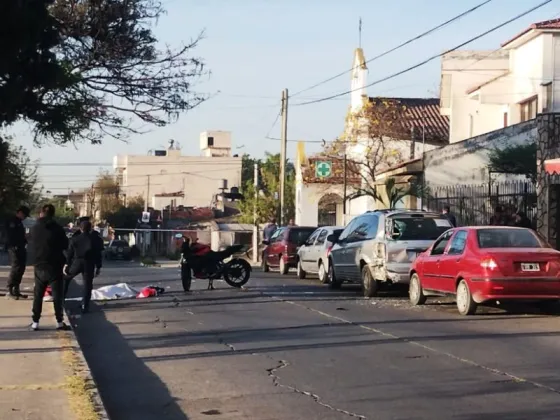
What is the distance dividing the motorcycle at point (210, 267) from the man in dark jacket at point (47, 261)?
27.9 feet

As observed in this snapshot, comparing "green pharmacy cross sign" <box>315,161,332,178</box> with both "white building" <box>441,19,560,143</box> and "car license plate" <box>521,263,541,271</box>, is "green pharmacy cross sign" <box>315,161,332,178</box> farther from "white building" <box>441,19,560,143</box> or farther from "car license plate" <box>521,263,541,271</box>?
"car license plate" <box>521,263,541,271</box>

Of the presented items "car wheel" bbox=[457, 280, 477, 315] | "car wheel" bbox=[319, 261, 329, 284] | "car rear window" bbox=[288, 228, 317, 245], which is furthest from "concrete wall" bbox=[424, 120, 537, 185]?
"car wheel" bbox=[457, 280, 477, 315]

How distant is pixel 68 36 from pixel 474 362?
453 inches

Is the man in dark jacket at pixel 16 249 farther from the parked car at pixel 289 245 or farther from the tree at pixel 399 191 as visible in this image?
the tree at pixel 399 191

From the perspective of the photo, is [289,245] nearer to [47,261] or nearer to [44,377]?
[47,261]

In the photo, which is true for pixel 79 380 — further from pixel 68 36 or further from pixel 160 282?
pixel 160 282

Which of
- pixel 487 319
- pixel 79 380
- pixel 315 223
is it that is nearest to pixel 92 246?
pixel 487 319

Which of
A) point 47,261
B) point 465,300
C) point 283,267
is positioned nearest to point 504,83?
point 283,267

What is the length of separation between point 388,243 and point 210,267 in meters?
4.84

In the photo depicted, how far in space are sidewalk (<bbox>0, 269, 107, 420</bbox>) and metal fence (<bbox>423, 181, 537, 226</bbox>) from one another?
1513cm

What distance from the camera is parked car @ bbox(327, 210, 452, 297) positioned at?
19.8 metres

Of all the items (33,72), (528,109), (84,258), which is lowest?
(84,258)

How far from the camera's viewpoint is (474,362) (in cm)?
1125

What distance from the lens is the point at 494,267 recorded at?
15602 mm
